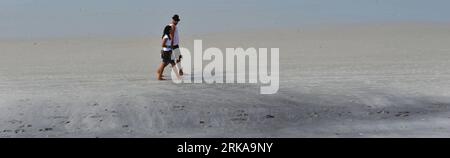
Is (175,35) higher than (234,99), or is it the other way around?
(175,35)

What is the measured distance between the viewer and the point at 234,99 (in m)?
10.5

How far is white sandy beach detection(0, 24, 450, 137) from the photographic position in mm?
8852

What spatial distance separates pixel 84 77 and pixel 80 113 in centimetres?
→ 465

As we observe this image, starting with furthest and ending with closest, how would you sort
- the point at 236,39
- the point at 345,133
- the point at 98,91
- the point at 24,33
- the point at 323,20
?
the point at 323,20
the point at 24,33
the point at 236,39
the point at 98,91
the point at 345,133

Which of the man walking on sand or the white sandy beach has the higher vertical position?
the man walking on sand

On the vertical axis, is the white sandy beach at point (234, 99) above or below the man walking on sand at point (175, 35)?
below

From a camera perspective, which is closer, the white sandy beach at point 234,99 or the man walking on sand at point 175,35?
the white sandy beach at point 234,99

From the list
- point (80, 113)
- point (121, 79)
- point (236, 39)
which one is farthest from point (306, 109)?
point (236, 39)

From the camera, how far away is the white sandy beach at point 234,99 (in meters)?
8.85

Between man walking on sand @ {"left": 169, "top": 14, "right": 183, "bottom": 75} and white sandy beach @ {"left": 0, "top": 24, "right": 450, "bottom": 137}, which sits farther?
man walking on sand @ {"left": 169, "top": 14, "right": 183, "bottom": 75}

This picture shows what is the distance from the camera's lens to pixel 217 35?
2475cm

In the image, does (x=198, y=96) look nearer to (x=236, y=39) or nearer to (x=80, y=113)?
(x=80, y=113)
